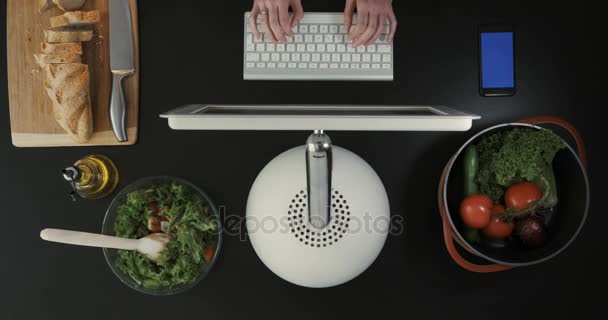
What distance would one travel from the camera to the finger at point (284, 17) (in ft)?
2.15

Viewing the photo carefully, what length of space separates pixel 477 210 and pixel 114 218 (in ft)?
2.00

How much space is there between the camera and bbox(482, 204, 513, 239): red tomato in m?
0.66

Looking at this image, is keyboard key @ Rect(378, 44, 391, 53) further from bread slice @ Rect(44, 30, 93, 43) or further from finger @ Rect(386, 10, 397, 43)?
bread slice @ Rect(44, 30, 93, 43)

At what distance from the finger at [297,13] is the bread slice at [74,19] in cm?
35

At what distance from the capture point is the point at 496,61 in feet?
2.42

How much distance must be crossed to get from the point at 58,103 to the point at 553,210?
0.86 m

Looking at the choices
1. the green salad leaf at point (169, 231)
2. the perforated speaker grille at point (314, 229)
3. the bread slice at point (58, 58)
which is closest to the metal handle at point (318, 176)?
the perforated speaker grille at point (314, 229)

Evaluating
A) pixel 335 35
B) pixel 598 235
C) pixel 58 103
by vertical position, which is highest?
pixel 335 35

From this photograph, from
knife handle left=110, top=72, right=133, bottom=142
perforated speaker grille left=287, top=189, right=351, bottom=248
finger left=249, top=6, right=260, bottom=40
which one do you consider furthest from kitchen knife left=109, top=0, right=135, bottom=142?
perforated speaker grille left=287, top=189, right=351, bottom=248

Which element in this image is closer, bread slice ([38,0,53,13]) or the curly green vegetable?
the curly green vegetable

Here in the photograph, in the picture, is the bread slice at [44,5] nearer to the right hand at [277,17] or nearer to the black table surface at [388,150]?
the black table surface at [388,150]

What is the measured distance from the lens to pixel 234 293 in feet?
2.46

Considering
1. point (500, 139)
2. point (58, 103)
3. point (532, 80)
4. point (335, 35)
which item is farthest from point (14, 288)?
point (532, 80)

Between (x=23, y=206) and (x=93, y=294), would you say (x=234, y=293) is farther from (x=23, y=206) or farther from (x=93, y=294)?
(x=23, y=206)
